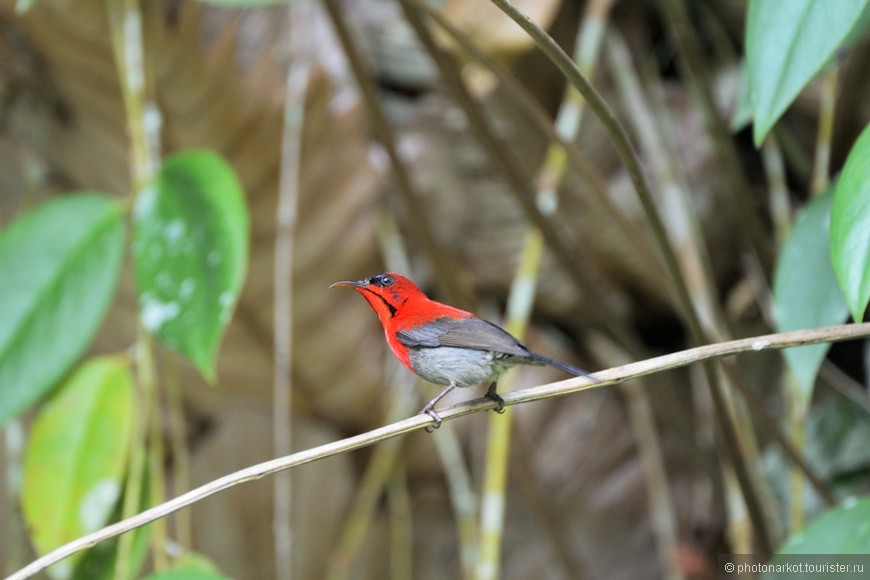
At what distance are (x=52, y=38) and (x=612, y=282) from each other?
2.02 meters

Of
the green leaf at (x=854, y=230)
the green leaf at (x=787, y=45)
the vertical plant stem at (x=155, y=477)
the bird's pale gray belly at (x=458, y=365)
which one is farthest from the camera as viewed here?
the vertical plant stem at (x=155, y=477)

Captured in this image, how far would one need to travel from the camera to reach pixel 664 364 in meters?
1.18

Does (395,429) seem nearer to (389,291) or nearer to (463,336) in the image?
(463,336)

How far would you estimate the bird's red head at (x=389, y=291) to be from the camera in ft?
5.78

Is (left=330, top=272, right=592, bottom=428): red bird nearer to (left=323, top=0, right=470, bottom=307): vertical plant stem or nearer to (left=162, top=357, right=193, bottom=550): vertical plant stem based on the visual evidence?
(left=323, top=0, right=470, bottom=307): vertical plant stem

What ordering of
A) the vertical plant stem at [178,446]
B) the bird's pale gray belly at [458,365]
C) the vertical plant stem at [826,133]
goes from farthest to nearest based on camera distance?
the vertical plant stem at [826,133] < the vertical plant stem at [178,446] < the bird's pale gray belly at [458,365]

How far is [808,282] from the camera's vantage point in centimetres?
168

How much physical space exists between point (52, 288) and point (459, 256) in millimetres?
1475

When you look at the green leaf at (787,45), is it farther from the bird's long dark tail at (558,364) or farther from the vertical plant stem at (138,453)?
the vertical plant stem at (138,453)

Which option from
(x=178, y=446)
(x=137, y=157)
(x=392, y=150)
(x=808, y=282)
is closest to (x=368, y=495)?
(x=178, y=446)

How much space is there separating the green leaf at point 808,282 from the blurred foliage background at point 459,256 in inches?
22.6

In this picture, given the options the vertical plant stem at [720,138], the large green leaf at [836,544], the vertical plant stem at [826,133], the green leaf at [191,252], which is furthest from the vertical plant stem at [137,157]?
the vertical plant stem at [826,133]

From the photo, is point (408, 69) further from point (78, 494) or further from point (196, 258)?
point (78, 494)

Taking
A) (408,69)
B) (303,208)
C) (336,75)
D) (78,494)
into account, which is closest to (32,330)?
(78,494)
